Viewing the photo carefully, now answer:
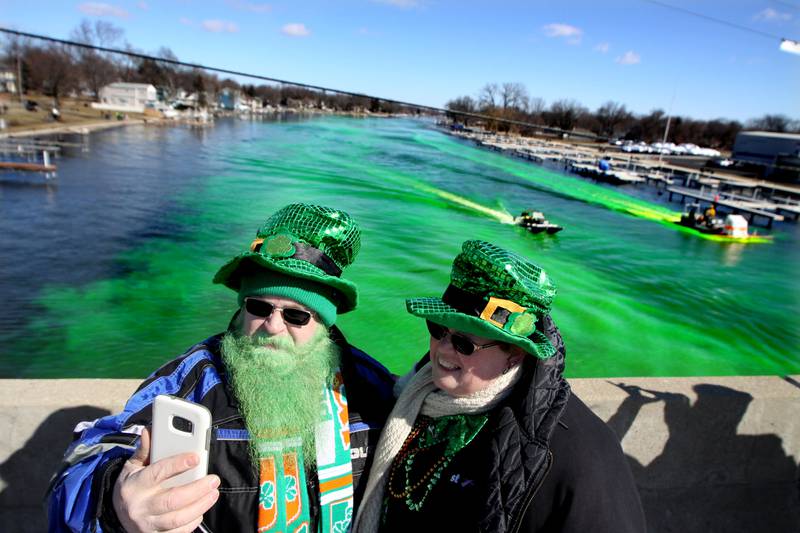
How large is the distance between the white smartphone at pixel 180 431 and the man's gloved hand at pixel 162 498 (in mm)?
16

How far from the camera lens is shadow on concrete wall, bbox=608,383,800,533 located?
2875 mm

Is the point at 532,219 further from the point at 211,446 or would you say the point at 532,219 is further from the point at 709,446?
the point at 211,446

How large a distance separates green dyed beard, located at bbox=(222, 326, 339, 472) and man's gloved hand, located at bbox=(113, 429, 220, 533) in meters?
0.45

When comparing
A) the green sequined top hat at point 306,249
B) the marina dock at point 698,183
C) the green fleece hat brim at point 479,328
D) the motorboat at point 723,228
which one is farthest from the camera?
the marina dock at point 698,183

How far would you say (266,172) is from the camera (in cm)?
2586

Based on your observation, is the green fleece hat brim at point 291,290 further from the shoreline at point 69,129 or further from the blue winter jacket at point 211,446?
the shoreline at point 69,129

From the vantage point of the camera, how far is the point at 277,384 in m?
1.85

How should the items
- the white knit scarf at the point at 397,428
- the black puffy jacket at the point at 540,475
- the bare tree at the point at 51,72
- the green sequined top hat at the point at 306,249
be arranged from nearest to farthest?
the black puffy jacket at the point at 540,475 → the white knit scarf at the point at 397,428 → the green sequined top hat at the point at 306,249 → the bare tree at the point at 51,72

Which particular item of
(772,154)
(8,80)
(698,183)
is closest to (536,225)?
(698,183)

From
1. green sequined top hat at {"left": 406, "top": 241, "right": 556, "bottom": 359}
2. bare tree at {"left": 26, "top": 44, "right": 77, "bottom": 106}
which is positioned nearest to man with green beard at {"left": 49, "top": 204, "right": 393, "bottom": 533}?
green sequined top hat at {"left": 406, "top": 241, "right": 556, "bottom": 359}

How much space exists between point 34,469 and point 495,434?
2200mm

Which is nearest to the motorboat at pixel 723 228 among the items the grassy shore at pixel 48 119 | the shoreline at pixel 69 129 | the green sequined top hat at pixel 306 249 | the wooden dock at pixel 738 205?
the wooden dock at pixel 738 205

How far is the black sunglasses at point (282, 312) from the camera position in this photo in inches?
76.5

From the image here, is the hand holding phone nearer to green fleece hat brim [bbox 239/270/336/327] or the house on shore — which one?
green fleece hat brim [bbox 239/270/336/327]
